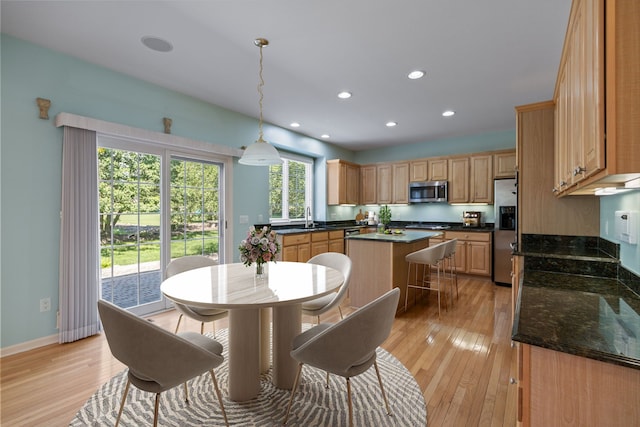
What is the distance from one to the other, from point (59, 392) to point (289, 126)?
427 cm

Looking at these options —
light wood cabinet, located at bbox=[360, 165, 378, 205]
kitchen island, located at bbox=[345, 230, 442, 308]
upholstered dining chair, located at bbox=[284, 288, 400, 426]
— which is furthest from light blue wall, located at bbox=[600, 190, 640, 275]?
light wood cabinet, located at bbox=[360, 165, 378, 205]

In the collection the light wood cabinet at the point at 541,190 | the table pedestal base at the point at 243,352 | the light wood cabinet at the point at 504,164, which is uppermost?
the light wood cabinet at the point at 504,164

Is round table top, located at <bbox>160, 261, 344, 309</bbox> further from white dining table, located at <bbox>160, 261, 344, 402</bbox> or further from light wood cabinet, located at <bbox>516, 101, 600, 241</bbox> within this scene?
light wood cabinet, located at <bbox>516, 101, 600, 241</bbox>

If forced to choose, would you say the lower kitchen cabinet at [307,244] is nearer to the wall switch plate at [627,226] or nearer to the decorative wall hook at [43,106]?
the decorative wall hook at [43,106]

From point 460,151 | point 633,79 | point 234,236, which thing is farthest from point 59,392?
point 460,151

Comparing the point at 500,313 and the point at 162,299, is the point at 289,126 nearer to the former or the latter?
the point at 162,299

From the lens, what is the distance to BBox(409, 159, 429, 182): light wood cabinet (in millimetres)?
5965

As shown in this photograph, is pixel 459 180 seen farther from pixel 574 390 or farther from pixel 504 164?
pixel 574 390

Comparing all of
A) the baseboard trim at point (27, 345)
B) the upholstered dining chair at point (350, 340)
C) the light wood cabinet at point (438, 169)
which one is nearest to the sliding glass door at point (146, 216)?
the baseboard trim at point (27, 345)

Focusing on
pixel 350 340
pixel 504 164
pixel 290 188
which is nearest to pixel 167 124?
pixel 290 188

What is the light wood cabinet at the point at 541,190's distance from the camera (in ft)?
7.57

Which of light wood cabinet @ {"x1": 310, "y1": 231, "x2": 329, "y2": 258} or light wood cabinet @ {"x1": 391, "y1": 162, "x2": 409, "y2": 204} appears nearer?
light wood cabinet @ {"x1": 310, "y1": 231, "x2": 329, "y2": 258}

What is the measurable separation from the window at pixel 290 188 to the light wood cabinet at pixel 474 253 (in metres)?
2.90

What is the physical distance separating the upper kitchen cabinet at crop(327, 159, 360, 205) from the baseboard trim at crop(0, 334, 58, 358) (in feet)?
15.3
